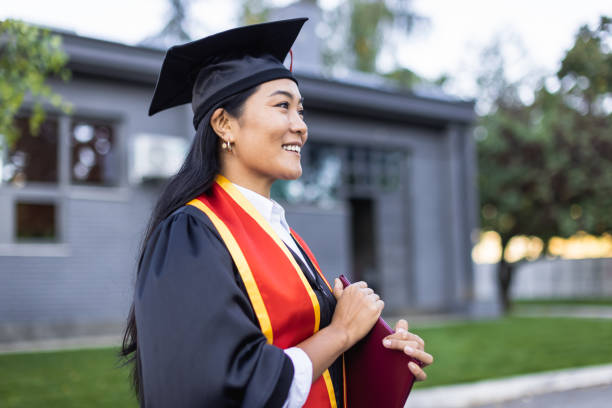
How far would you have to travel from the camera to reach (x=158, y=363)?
1.48 metres

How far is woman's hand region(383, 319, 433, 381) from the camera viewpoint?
5.81 feet

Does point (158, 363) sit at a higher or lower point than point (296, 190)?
lower

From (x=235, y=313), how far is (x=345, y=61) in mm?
23966

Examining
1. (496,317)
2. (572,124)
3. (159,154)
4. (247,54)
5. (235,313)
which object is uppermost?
(572,124)

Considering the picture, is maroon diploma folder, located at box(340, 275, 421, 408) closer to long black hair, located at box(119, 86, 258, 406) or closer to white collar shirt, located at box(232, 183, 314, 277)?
white collar shirt, located at box(232, 183, 314, 277)

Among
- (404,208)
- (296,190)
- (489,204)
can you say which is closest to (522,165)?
(489,204)

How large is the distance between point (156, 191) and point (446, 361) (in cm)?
542

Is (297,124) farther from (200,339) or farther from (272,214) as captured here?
(200,339)

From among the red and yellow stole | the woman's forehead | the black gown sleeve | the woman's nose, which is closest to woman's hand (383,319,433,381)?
the red and yellow stole

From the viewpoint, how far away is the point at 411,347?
1.79 m

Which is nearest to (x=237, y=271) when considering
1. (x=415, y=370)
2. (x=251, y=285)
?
(x=251, y=285)

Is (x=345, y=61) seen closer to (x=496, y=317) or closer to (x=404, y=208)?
(x=404, y=208)

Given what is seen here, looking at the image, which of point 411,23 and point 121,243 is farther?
point 411,23

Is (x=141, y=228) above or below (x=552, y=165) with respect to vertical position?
below
